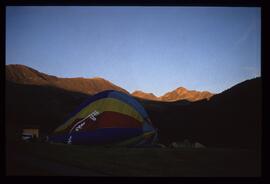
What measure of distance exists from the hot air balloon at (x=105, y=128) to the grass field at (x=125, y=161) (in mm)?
113

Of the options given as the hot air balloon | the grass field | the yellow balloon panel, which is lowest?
the grass field

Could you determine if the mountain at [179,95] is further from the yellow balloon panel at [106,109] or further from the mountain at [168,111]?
the yellow balloon panel at [106,109]

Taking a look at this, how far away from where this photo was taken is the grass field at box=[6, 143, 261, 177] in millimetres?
6172

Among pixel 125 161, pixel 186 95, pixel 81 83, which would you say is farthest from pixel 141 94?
pixel 125 161

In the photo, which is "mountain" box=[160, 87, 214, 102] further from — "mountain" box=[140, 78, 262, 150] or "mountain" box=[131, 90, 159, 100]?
"mountain" box=[131, 90, 159, 100]

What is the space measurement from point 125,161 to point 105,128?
0.54 metres

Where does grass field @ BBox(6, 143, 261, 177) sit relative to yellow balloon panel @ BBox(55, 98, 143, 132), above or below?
below

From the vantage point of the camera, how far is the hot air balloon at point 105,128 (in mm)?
6180

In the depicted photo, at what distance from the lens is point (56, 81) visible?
629 centimetres

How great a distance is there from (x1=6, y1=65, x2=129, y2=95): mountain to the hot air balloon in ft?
0.42

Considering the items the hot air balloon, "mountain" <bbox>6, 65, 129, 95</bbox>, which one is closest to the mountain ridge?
"mountain" <bbox>6, 65, 129, 95</bbox>
